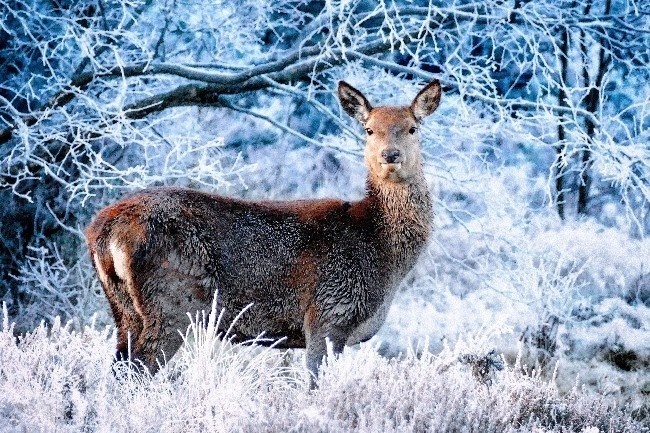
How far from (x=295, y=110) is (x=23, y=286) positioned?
12.9 feet

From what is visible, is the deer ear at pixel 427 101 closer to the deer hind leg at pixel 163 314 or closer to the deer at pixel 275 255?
the deer at pixel 275 255

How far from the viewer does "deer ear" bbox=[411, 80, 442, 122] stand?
6.58 m

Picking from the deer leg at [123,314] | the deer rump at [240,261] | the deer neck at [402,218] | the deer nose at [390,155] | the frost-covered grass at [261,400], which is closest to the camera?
the frost-covered grass at [261,400]

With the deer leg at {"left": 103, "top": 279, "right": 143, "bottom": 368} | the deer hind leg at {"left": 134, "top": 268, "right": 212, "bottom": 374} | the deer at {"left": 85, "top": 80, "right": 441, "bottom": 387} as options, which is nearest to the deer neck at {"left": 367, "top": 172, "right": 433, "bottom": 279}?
the deer at {"left": 85, "top": 80, "right": 441, "bottom": 387}

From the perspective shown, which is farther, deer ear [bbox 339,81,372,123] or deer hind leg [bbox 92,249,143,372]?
deer ear [bbox 339,81,372,123]

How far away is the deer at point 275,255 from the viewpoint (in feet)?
19.2

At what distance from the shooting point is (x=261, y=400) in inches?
188

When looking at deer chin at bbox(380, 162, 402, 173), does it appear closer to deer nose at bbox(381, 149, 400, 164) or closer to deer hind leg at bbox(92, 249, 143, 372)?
deer nose at bbox(381, 149, 400, 164)

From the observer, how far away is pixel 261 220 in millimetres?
6215

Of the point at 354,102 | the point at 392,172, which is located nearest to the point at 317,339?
the point at 392,172

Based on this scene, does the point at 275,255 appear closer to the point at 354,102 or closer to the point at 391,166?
the point at 391,166

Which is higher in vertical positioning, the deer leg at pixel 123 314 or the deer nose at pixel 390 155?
the deer nose at pixel 390 155

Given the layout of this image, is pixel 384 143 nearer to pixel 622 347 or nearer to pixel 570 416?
pixel 570 416

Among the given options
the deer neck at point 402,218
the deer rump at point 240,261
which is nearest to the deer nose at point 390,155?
the deer neck at point 402,218
